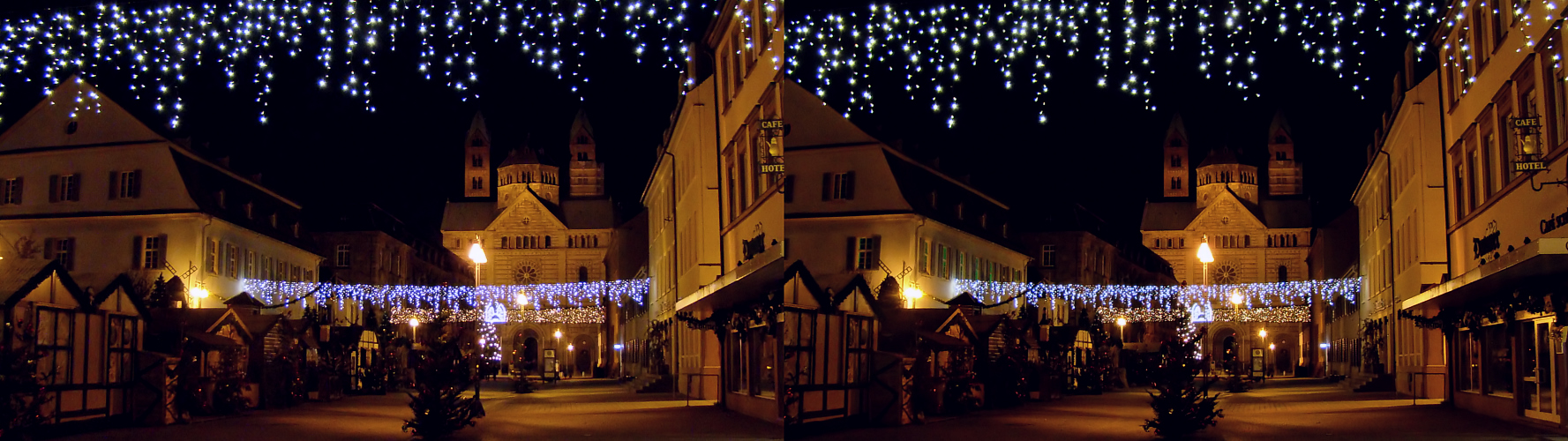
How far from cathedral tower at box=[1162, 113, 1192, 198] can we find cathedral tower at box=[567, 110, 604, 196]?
174 ft

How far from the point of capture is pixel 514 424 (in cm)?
2167

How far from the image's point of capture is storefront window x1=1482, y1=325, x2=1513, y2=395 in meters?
22.4

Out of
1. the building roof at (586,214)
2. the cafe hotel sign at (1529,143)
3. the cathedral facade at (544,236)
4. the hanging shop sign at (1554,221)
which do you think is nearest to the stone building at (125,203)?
the cafe hotel sign at (1529,143)

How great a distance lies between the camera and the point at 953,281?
83.6 feet

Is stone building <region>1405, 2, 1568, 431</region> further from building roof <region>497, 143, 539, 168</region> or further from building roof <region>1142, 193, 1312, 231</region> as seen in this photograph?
building roof <region>497, 143, 539, 168</region>

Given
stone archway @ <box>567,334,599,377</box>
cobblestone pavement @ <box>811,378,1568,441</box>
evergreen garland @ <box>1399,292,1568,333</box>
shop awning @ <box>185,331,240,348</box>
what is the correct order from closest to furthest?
1. cobblestone pavement @ <box>811,378,1568,441</box>
2. evergreen garland @ <box>1399,292,1568,333</box>
3. shop awning @ <box>185,331,240,348</box>
4. stone archway @ <box>567,334,599,377</box>

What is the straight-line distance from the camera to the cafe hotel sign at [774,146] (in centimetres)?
1404

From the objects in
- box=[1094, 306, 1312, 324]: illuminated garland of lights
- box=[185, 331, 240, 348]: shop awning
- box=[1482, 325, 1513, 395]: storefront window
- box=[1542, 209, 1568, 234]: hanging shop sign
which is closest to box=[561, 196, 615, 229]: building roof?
box=[1094, 306, 1312, 324]: illuminated garland of lights

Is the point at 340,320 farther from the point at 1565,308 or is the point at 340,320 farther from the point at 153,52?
the point at 1565,308

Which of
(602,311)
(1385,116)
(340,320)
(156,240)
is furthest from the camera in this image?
(602,311)

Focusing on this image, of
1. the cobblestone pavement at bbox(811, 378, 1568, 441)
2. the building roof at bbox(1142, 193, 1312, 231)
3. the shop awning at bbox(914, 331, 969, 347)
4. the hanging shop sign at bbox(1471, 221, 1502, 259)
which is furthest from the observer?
the building roof at bbox(1142, 193, 1312, 231)

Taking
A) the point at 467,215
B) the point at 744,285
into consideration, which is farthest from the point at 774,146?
the point at 467,215

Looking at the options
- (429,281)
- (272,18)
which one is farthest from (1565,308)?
(429,281)

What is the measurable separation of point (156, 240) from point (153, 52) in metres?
34.0
